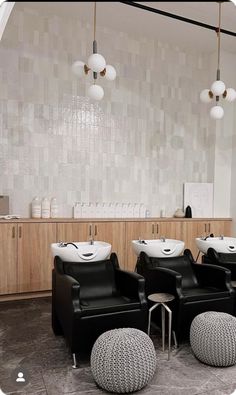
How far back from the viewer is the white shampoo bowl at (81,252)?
2.85 m

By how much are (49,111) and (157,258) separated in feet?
8.19

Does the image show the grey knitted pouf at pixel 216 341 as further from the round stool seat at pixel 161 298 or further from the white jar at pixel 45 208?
the white jar at pixel 45 208

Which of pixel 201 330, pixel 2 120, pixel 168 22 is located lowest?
pixel 201 330

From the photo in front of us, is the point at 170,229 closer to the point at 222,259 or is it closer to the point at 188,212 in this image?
the point at 188,212

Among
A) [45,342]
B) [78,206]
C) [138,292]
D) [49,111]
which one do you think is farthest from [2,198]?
[138,292]

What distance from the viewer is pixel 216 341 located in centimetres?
230

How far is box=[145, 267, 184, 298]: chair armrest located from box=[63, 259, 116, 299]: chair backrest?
37cm

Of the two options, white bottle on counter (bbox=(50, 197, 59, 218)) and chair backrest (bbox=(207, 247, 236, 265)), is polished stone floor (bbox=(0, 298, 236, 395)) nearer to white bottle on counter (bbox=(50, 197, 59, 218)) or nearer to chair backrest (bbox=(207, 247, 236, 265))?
chair backrest (bbox=(207, 247, 236, 265))

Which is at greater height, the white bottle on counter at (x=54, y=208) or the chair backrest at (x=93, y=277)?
the white bottle on counter at (x=54, y=208)

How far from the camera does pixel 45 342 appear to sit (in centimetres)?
277

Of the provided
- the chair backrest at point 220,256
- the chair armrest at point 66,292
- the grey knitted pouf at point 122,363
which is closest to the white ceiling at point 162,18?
the chair backrest at point 220,256

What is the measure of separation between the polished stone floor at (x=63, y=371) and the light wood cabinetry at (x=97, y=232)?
1.32 meters

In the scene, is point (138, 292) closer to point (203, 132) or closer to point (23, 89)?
point (23, 89)

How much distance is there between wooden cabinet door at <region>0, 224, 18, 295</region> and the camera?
3729 mm
